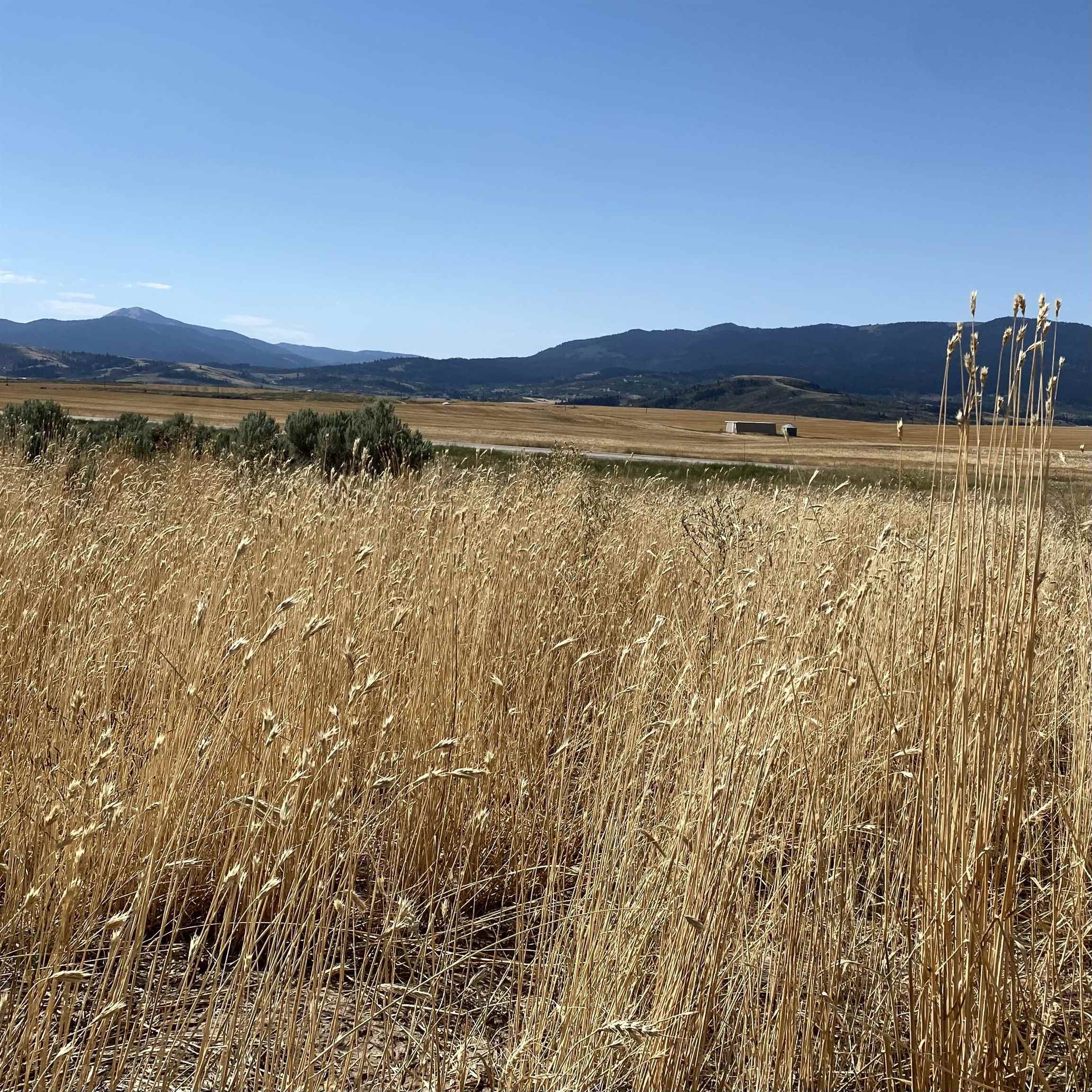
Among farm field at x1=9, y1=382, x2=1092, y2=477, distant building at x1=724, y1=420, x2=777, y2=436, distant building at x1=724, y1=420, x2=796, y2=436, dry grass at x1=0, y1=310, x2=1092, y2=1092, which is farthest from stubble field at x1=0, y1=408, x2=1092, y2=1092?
distant building at x1=724, y1=420, x2=777, y2=436

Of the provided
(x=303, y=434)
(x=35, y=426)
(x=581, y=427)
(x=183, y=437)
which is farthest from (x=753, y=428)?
(x=35, y=426)

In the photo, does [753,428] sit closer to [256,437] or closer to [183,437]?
[183,437]

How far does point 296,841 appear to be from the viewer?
2.54 m

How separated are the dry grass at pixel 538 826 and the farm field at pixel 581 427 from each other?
37.2 feet

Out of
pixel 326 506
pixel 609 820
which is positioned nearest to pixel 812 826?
pixel 609 820

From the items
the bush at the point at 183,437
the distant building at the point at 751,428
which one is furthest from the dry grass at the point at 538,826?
the distant building at the point at 751,428

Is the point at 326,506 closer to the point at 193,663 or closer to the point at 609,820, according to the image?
the point at 193,663

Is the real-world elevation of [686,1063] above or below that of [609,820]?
below

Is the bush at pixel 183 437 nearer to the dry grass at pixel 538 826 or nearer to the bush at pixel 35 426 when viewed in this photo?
the bush at pixel 35 426

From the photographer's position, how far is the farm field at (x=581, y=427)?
4359 cm

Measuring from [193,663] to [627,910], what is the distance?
1829 mm

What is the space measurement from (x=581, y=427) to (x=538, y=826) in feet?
228

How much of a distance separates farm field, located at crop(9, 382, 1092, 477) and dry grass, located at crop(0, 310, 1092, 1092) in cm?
1133

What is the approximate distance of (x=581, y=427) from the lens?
71625 millimetres
